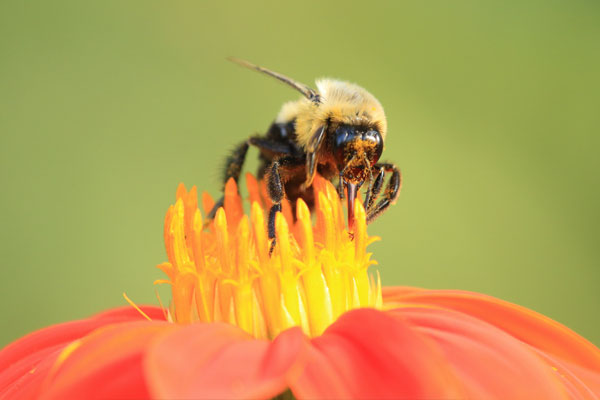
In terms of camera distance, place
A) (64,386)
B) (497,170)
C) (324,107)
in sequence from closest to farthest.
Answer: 1. (64,386)
2. (324,107)
3. (497,170)

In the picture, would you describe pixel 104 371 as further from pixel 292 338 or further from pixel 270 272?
pixel 270 272

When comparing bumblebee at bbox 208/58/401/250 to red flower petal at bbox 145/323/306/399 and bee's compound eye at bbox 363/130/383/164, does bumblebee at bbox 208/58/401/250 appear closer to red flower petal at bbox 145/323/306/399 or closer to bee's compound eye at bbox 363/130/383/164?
bee's compound eye at bbox 363/130/383/164

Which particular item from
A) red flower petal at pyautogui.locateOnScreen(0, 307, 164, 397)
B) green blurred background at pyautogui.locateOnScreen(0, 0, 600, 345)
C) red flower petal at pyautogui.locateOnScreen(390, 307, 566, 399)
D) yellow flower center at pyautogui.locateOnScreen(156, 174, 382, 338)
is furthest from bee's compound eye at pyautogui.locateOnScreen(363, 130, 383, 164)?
green blurred background at pyautogui.locateOnScreen(0, 0, 600, 345)

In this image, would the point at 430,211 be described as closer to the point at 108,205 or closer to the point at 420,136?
the point at 420,136

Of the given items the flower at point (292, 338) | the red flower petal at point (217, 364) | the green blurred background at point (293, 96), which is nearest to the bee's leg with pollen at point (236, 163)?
the flower at point (292, 338)

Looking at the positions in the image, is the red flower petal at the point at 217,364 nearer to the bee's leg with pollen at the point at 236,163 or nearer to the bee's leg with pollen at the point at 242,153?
the bee's leg with pollen at the point at 242,153

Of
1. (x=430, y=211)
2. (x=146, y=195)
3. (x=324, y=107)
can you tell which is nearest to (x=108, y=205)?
(x=146, y=195)
